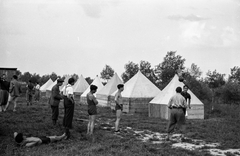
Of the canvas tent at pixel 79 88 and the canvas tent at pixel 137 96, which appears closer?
the canvas tent at pixel 137 96

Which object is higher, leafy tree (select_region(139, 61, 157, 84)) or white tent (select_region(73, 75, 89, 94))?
leafy tree (select_region(139, 61, 157, 84))

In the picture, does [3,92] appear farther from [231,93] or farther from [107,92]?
[231,93]

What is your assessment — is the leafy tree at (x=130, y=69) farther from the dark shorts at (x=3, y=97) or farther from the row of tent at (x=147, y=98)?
the dark shorts at (x=3, y=97)

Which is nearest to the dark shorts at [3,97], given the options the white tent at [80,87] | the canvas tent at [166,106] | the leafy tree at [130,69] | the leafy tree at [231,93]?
the canvas tent at [166,106]

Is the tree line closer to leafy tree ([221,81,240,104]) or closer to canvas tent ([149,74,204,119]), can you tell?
leafy tree ([221,81,240,104])

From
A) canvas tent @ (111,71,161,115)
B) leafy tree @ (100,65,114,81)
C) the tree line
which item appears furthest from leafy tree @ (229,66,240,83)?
canvas tent @ (111,71,161,115)

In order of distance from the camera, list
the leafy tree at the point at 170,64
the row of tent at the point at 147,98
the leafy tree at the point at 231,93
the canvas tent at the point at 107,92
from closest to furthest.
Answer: the row of tent at the point at 147,98 → the canvas tent at the point at 107,92 → the leafy tree at the point at 231,93 → the leafy tree at the point at 170,64

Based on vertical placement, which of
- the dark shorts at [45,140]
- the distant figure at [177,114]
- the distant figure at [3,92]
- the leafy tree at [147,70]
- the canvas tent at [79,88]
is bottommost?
the dark shorts at [45,140]

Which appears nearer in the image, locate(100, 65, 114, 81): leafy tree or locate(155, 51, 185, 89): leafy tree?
locate(155, 51, 185, 89): leafy tree

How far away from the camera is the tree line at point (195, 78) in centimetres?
2727

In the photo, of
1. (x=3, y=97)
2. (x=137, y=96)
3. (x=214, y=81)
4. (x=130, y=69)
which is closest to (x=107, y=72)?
(x=130, y=69)

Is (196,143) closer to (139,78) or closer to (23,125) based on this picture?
(23,125)

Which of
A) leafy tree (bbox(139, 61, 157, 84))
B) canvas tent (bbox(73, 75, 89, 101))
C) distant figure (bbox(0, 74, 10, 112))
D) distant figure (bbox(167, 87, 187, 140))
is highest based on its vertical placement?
leafy tree (bbox(139, 61, 157, 84))

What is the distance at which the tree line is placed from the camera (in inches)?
1073
